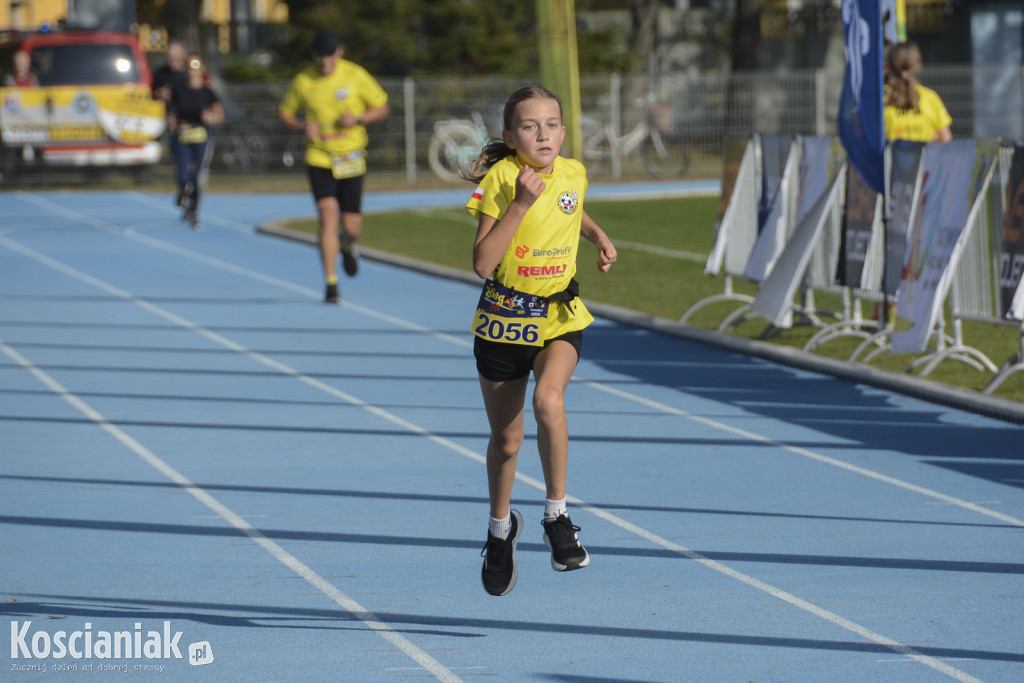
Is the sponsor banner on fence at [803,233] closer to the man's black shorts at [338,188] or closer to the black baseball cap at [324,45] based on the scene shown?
the man's black shorts at [338,188]

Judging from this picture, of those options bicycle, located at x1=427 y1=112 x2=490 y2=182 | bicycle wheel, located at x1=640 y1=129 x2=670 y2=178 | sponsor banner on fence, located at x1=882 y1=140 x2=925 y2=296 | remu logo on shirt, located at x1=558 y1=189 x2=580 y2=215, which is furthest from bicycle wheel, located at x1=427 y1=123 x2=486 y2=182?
remu logo on shirt, located at x1=558 y1=189 x2=580 y2=215

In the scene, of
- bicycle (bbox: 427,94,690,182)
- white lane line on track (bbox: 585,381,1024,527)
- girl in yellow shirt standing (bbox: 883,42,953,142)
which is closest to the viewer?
white lane line on track (bbox: 585,381,1024,527)

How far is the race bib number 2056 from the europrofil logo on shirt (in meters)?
1.37

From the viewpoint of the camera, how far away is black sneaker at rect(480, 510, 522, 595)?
511 cm

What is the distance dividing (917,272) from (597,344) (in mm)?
2929

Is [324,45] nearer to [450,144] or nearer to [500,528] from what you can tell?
[500,528]

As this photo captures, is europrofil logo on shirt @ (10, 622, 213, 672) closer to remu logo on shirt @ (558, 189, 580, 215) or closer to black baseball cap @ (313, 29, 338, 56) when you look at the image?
remu logo on shirt @ (558, 189, 580, 215)

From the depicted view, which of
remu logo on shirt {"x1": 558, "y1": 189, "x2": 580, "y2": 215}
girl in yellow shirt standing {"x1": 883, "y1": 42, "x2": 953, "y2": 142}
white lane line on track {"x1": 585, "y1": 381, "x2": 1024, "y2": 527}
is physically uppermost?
girl in yellow shirt standing {"x1": 883, "y1": 42, "x2": 953, "y2": 142}

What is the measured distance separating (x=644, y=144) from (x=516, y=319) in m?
26.7

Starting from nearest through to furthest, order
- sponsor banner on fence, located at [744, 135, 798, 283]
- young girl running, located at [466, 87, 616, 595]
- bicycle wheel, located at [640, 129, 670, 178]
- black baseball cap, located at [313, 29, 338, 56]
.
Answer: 1. young girl running, located at [466, 87, 616, 595]
2. sponsor banner on fence, located at [744, 135, 798, 283]
3. black baseball cap, located at [313, 29, 338, 56]
4. bicycle wheel, located at [640, 129, 670, 178]

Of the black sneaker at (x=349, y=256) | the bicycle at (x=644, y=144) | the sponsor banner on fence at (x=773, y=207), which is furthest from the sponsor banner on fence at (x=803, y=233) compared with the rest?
the bicycle at (x=644, y=144)

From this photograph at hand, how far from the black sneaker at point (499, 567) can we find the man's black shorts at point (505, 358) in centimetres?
55

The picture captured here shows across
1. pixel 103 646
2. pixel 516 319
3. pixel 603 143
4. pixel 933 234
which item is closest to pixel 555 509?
pixel 516 319

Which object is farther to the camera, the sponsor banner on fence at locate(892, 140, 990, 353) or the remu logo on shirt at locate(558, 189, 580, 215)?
the sponsor banner on fence at locate(892, 140, 990, 353)
